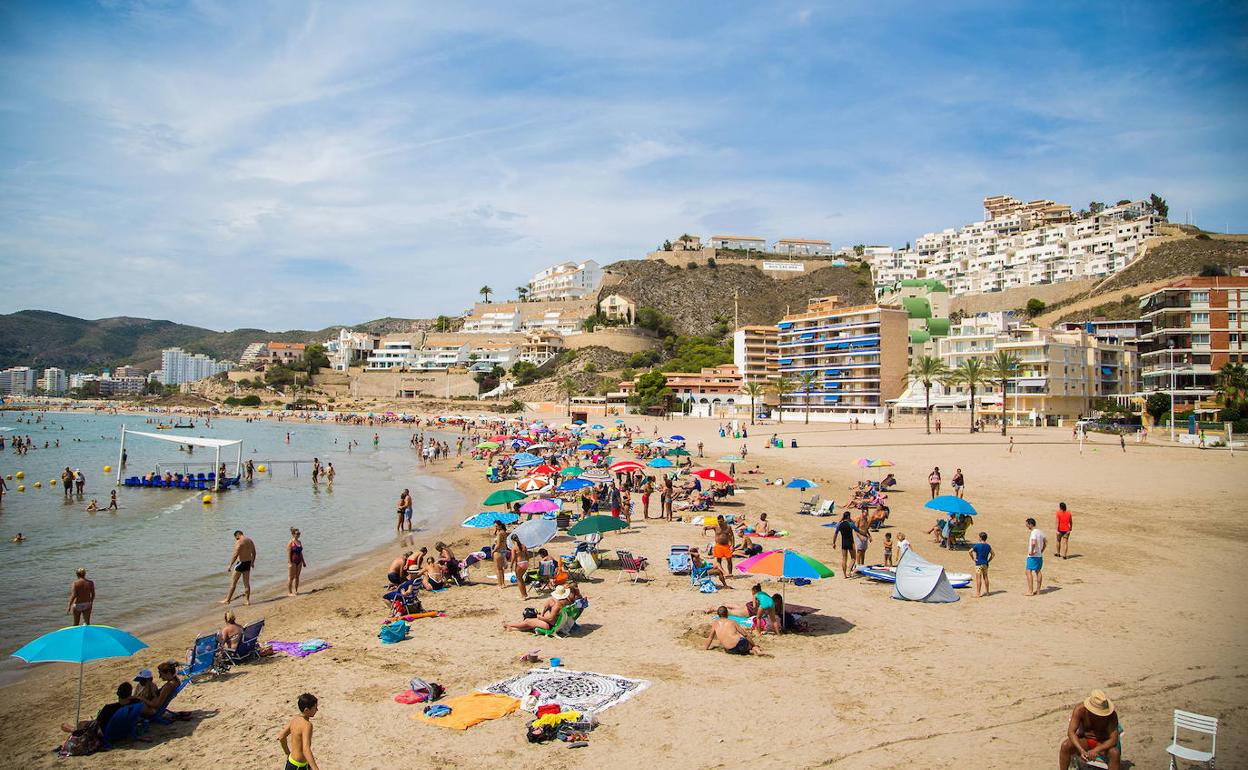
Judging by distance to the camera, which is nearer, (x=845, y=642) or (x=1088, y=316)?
(x=845, y=642)

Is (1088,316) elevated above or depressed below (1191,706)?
above

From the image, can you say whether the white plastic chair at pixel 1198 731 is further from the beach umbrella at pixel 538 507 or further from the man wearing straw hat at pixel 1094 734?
the beach umbrella at pixel 538 507

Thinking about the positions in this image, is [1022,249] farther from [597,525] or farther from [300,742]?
[300,742]

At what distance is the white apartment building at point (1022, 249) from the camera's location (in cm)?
9375

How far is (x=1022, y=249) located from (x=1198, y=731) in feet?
387

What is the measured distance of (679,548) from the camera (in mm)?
13484

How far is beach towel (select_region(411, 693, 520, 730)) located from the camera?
6.89 m

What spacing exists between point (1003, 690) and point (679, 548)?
6851 mm

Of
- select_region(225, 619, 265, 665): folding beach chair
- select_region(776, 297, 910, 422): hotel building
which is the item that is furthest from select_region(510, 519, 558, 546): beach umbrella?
select_region(776, 297, 910, 422): hotel building

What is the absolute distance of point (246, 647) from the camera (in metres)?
8.94

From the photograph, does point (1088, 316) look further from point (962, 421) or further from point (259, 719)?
point (259, 719)

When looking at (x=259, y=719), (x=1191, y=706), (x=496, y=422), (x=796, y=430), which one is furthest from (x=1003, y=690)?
(x=496, y=422)

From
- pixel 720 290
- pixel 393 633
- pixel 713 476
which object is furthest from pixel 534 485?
pixel 720 290

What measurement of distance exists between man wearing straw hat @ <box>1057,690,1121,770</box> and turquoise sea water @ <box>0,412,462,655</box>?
12402mm
